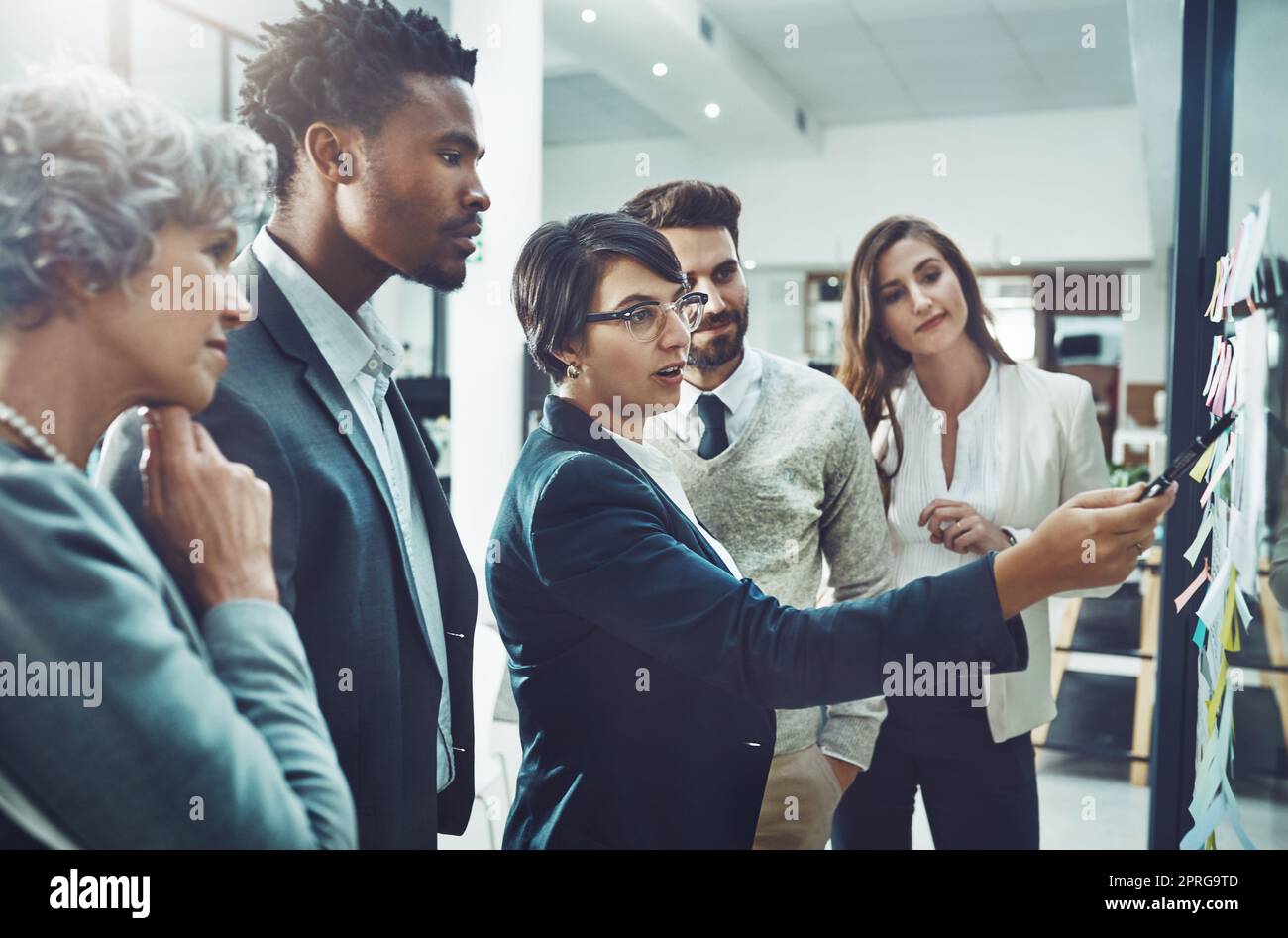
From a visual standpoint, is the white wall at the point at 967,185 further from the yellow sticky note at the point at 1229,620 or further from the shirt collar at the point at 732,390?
the yellow sticky note at the point at 1229,620

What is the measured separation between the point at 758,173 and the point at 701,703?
262 inches

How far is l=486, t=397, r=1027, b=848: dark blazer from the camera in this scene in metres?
0.99

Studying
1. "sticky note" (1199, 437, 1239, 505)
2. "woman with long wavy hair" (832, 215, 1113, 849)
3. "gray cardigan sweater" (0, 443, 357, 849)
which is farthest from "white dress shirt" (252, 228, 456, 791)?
"sticky note" (1199, 437, 1239, 505)

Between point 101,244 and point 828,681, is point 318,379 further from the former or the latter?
point 828,681

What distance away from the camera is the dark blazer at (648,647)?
3.25ft

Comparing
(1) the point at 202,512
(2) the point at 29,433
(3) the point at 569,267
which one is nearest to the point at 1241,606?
(3) the point at 569,267

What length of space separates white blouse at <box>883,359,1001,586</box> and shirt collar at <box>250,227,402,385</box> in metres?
0.84

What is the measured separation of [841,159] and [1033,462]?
618cm

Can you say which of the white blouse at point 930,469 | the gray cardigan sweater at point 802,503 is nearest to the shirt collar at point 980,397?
the white blouse at point 930,469

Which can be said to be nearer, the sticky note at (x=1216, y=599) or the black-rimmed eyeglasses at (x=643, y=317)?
the black-rimmed eyeglasses at (x=643, y=317)

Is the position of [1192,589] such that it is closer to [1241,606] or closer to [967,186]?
[1241,606]

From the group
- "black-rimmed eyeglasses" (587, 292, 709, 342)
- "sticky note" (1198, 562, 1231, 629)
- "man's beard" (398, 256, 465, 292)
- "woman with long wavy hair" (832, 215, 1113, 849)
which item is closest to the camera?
"man's beard" (398, 256, 465, 292)

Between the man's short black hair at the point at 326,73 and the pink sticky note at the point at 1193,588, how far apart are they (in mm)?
1169

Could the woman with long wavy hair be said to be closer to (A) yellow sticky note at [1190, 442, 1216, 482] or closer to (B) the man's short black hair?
(A) yellow sticky note at [1190, 442, 1216, 482]
